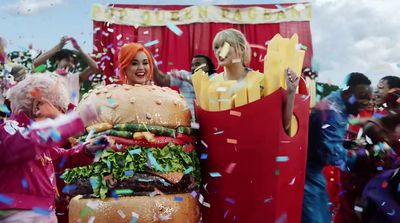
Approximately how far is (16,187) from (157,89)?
3.34 ft

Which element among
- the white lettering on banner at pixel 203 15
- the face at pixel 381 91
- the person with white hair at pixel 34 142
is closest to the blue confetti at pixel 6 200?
the person with white hair at pixel 34 142

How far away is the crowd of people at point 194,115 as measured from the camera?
113 inches

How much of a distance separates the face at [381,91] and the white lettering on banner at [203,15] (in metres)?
4.87

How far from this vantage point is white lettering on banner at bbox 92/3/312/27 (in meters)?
9.39

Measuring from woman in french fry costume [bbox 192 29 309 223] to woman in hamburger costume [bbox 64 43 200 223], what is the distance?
0.53 ft

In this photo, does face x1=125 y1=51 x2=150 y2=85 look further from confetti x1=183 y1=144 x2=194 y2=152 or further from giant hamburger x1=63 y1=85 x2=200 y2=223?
confetti x1=183 y1=144 x2=194 y2=152

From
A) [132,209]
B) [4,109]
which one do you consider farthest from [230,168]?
[4,109]

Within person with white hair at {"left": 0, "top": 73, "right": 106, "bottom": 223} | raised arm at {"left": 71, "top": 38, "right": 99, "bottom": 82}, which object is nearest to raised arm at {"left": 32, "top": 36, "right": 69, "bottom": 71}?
raised arm at {"left": 71, "top": 38, "right": 99, "bottom": 82}

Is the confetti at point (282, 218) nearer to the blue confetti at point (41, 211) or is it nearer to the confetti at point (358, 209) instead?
the confetti at point (358, 209)

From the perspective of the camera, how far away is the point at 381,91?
4.50 meters

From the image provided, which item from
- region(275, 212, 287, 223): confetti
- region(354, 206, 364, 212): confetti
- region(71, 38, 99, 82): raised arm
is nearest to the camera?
region(275, 212, 287, 223): confetti

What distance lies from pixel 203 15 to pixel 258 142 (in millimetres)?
6680

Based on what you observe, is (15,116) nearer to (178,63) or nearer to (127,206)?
(127,206)

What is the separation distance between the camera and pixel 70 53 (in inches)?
209
